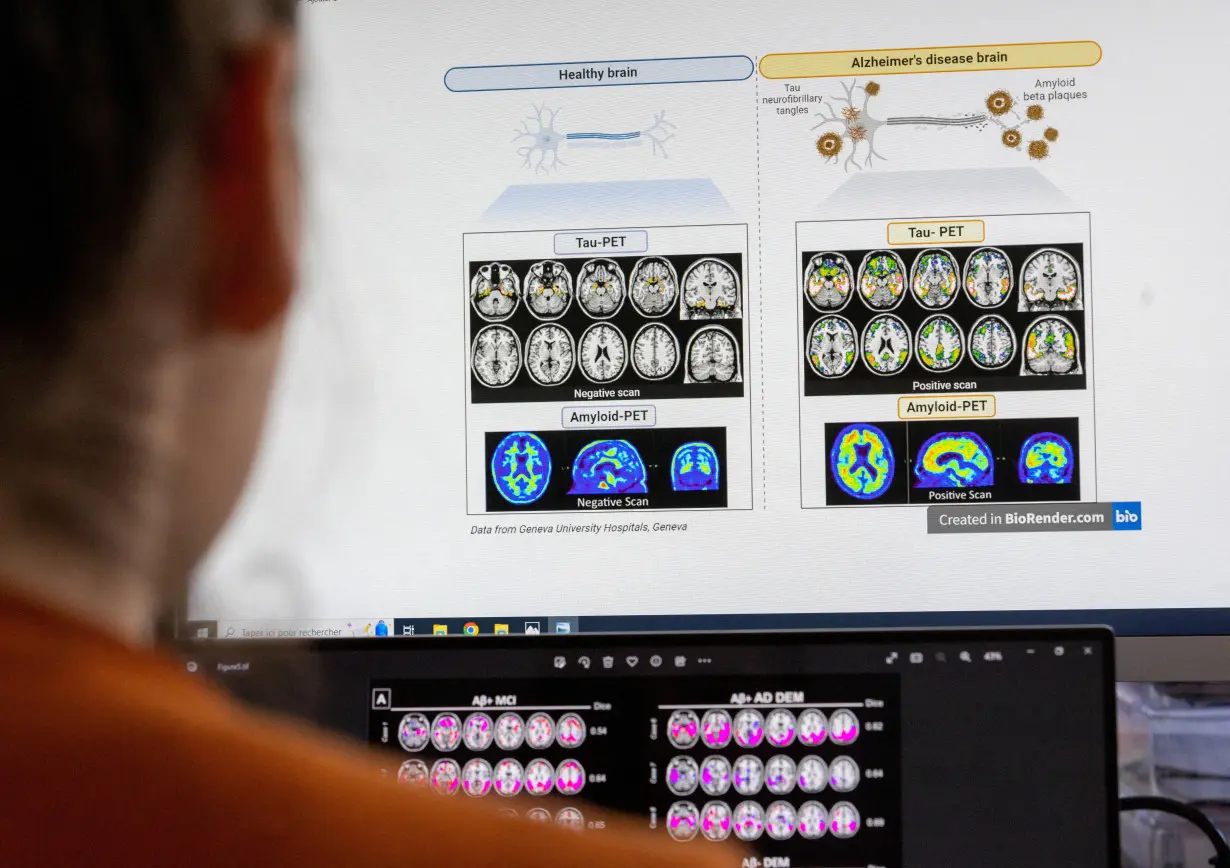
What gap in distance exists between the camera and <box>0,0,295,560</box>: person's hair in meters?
0.23

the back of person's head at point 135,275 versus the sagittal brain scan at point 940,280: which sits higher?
the sagittal brain scan at point 940,280

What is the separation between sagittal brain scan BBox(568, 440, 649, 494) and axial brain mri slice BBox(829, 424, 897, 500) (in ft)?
0.48

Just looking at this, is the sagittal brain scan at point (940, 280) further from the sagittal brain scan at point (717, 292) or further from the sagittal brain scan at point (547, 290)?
the sagittal brain scan at point (547, 290)

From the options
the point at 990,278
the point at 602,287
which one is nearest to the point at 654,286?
the point at 602,287

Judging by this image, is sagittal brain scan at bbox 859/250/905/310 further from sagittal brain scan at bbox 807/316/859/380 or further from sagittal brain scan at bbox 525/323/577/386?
sagittal brain scan at bbox 525/323/577/386

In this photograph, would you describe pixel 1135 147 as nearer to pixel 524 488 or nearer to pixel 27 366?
pixel 524 488

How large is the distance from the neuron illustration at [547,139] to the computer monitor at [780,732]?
0.40 m

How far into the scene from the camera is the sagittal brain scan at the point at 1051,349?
30.9 inches

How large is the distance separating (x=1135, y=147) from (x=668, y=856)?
717 mm

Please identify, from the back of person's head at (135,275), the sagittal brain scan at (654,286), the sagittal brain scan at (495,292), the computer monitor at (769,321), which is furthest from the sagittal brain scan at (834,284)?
the back of person's head at (135,275)

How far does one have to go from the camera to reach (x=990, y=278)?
2.61 ft

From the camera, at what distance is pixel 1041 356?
31.0 inches

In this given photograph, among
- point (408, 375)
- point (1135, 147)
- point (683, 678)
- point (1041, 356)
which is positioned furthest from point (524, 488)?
point (1135, 147)

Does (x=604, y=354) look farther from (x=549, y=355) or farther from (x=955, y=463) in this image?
(x=955, y=463)
